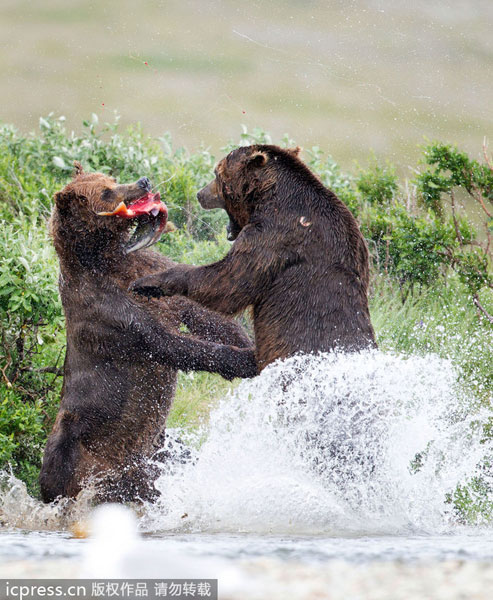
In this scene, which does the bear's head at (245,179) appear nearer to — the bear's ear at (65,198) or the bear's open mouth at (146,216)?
the bear's open mouth at (146,216)

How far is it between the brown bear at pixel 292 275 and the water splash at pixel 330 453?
5.3 inches

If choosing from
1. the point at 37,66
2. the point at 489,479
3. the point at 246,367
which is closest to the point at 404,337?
the point at 489,479

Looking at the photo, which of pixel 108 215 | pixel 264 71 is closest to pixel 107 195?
pixel 108 215

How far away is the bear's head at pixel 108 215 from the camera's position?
4.96 meters

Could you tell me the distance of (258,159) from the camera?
4695mm

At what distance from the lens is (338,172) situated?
33.6 ft

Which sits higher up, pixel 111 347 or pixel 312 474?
pixel 111 347

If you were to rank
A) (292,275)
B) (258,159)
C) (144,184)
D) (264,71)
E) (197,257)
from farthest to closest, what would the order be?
(264,71)
(197,257)
(144,184)
(258,159)
(292,275)

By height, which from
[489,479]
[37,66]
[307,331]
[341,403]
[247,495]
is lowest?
[489,479]

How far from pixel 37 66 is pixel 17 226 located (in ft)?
Result: 55.5

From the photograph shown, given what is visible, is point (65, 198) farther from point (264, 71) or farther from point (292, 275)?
point (264, 71)

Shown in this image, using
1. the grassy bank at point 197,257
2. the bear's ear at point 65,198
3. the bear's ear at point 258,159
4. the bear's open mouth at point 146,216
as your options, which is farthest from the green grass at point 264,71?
the bear's ear at point 258,159

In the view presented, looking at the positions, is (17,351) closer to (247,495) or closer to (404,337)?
(247,495)

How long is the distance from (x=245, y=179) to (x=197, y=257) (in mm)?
3585
